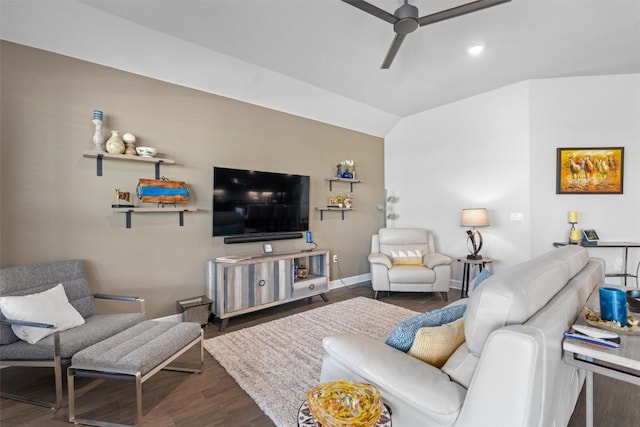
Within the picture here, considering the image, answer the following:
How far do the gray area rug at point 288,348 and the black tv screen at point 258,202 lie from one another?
3.79 ft

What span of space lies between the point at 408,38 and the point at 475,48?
768mm

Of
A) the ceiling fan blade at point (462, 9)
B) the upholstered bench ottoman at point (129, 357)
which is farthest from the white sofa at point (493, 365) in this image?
the ceiling fan blade at point (462, 9)

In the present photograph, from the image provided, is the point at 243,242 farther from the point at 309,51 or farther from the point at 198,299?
the point at 309,51

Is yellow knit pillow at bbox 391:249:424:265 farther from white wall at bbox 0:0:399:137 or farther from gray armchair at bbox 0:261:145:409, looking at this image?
gray armchair at bbox 0:261:145:409

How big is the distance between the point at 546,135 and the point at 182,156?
4.54 m

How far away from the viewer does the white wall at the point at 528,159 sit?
11.8 feet

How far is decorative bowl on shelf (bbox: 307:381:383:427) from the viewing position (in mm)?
870

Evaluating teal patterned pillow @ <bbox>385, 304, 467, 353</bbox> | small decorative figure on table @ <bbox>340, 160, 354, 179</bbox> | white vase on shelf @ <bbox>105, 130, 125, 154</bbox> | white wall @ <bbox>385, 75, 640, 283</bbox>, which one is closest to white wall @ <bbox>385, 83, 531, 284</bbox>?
white wall @ <bbox>385, 75, 640, 283</bbox>

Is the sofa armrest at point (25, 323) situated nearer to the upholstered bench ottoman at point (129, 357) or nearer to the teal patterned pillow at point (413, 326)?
the upholstered bench ottoman at point (129, 357)

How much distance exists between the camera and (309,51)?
3.07m

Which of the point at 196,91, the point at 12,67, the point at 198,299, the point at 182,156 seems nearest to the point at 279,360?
the point at 198,299

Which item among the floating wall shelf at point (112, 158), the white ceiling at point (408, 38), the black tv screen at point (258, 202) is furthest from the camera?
the black tv screen at point (258, 202)

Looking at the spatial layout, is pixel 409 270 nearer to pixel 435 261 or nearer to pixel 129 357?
pixel 435 261

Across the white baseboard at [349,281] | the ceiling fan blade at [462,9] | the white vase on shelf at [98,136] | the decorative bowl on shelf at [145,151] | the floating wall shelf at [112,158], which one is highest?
the ceiling fan blade at [462,9]
